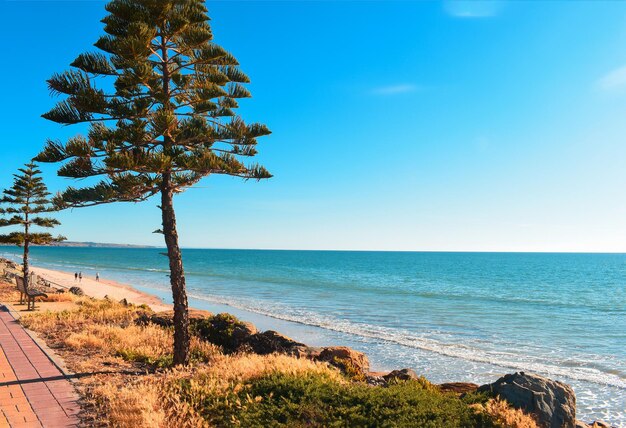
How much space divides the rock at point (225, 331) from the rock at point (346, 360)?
98.0 inches

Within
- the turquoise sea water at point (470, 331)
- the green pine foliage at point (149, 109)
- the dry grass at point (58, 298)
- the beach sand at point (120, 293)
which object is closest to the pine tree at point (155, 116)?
the green pine foliage at point (149, 109)

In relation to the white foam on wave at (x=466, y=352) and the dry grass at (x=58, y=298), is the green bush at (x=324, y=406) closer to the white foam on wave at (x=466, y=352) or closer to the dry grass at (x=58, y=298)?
the white foam on wave at (x=466, y=352)

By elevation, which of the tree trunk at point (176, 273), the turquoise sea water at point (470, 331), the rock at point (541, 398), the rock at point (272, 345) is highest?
the tree trunk at point (176, 273)

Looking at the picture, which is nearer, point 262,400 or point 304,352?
point 262,400

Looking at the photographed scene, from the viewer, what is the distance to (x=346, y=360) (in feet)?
37.5

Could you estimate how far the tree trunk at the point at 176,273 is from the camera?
8.80 metres

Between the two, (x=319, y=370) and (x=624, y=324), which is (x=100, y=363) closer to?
(x=319, y=370)

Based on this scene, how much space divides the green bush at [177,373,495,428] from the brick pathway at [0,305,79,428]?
5.31ft

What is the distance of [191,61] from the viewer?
930 cm

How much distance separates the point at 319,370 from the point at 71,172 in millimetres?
5882

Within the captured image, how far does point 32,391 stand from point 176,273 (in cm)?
296

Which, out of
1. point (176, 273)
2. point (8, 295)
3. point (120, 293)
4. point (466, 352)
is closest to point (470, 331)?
point (466, 352)

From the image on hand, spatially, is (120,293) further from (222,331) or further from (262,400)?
(262,400)

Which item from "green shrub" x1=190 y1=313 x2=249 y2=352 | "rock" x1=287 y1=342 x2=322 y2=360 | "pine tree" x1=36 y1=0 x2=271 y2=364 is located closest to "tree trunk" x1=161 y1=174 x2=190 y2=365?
"pine tree" x1=36 y1=0 x2=271 y2=364
